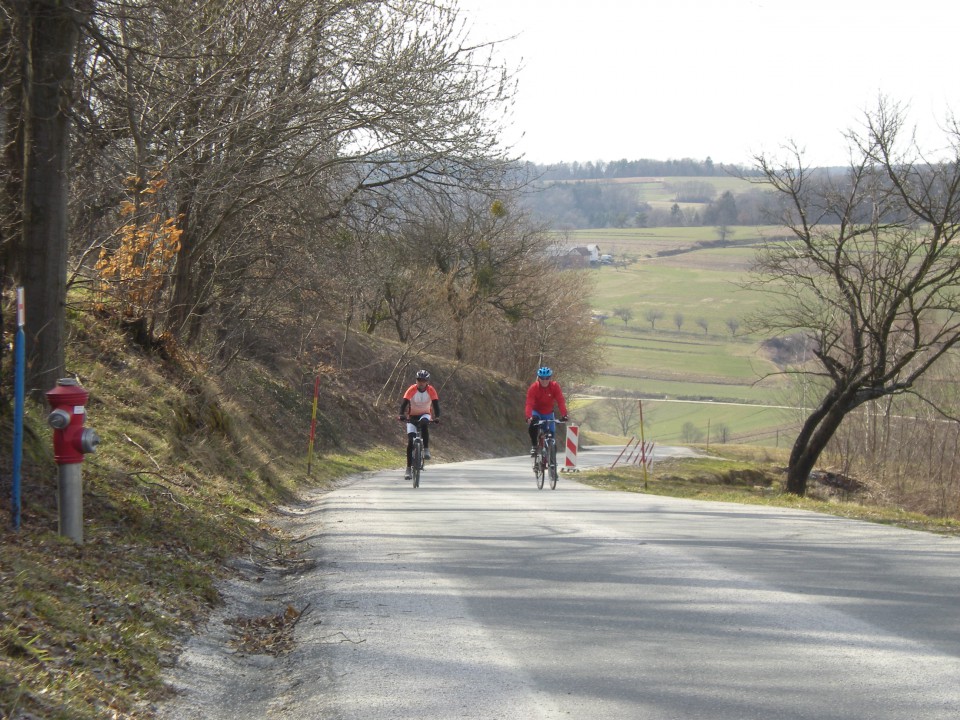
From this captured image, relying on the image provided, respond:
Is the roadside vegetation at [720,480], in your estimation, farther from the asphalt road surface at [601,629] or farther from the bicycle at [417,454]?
the asphalt road surface at [601,629]

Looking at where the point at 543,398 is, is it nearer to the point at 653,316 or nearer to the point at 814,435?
the point at 814,435

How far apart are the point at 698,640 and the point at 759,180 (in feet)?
70.7

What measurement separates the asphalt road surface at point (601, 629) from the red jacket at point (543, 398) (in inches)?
262

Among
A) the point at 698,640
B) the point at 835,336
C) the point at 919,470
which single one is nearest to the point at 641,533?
the point at 698,640

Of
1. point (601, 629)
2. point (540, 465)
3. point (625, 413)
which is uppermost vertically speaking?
point (601, 629)

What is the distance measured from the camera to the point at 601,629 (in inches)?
254

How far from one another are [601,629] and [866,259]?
21386 mm

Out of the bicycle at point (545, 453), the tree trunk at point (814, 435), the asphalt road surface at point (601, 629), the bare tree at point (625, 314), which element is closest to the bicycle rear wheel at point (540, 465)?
the bicycle at point (545, 453)

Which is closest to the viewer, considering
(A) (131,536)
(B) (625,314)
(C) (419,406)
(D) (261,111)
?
(A) (131,536)

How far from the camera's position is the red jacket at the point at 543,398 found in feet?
58.9

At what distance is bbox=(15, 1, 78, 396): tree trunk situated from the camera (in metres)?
9.41

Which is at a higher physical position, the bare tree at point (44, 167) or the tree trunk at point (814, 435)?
the bare tree at point (44, 167)

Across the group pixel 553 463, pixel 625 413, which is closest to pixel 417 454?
pixel 553 463

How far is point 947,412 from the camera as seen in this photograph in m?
25.4
